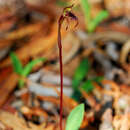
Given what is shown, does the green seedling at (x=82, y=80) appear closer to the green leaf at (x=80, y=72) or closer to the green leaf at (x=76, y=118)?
the green leaf at (x=80, y=72)

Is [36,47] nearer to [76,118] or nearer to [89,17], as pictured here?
[89,17]

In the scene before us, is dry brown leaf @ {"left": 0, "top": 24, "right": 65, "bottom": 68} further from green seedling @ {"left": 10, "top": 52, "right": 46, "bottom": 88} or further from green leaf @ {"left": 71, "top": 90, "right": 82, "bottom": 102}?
green leaf @ {"left": 71, "top": 90, "right": 82, "bottom": 102}

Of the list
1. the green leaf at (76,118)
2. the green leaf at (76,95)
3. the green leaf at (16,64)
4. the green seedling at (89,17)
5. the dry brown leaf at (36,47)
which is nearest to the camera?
the green leaf at (76,118)

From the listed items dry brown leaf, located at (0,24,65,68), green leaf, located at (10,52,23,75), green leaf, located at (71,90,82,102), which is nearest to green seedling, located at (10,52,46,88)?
green leaf, located at (10,52,23,75)

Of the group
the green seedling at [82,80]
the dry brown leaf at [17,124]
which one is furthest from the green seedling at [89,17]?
the dry brown leaf at [17,124]

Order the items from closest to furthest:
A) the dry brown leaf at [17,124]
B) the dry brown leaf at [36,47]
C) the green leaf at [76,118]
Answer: the green leaf at [76,118] < the dry brown leaf at [17,124] < the dry brown leaf at [36,47]

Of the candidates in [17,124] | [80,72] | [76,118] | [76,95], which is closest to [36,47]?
[80,72]

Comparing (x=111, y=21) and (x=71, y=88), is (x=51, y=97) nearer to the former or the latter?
(x=71, y=88)
